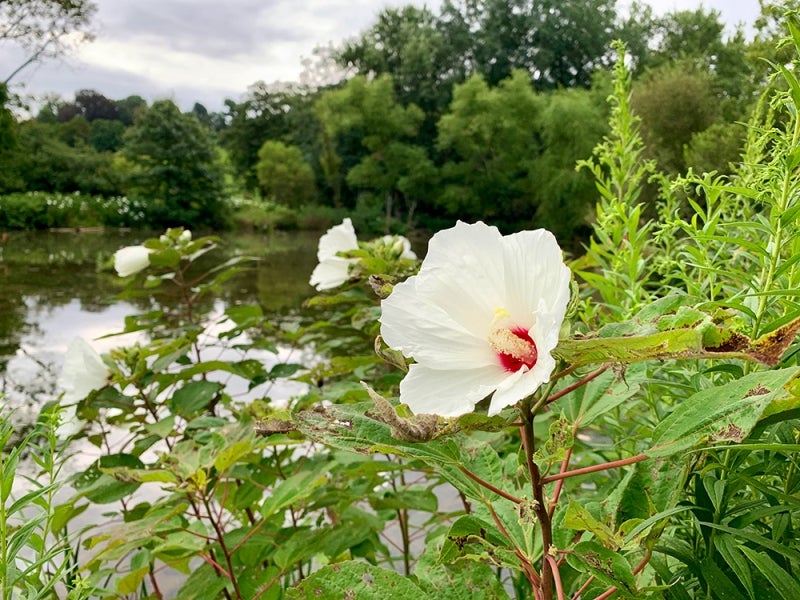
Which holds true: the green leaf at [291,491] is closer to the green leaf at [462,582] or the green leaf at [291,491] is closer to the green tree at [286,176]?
the green leaf at [462,582]

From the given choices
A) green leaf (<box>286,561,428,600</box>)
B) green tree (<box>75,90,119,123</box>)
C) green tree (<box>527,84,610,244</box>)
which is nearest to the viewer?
green leaf (<box>286,561,428,600</box>)

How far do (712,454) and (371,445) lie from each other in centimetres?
24

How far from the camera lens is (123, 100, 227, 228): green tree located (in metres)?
14.2

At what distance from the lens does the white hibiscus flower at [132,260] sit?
1234mm

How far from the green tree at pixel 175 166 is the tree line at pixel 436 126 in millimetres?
40

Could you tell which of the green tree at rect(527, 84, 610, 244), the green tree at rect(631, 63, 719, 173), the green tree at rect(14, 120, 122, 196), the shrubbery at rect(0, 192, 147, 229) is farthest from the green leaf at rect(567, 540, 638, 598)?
the green tree at rect(14, 120, 122, 196)

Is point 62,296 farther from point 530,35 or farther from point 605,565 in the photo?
point 530,35

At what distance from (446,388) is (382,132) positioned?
1639cm

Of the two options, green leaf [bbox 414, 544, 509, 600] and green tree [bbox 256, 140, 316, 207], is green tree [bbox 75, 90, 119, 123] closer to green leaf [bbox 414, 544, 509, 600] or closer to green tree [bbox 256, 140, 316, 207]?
green tree [bbox 256, 140, 316, 207]

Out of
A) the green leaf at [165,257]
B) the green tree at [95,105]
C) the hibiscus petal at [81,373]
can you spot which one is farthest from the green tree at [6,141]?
the green tree at [95,105]

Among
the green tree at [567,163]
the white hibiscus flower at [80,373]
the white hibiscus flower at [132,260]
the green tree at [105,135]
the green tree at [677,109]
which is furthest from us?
the green tree at [105,135]

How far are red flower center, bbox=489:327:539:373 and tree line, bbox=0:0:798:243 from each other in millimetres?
9202

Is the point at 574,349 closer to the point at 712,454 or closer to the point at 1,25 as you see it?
the point at 712,454

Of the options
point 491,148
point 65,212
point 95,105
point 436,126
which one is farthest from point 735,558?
point 95,105
